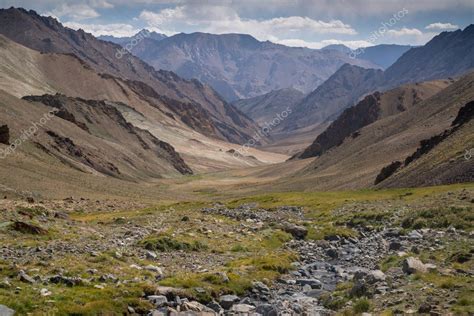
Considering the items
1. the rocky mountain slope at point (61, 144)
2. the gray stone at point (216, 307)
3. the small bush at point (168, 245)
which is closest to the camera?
the gray stone at point (216, 307)

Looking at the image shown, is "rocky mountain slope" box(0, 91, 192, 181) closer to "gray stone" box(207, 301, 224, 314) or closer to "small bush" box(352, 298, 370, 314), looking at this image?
"gray stone" box(207, 301, 224, 314)

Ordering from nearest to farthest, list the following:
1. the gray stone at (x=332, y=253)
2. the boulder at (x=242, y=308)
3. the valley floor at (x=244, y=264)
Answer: the valley floor at (x=244, y=264)
the boulder at (x=242, y=308)
the gray stone at (x=332, y=253)

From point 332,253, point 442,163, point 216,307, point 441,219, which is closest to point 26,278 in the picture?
point 216,307

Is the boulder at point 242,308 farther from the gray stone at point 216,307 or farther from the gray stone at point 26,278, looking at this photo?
the gray stone at point 26,278

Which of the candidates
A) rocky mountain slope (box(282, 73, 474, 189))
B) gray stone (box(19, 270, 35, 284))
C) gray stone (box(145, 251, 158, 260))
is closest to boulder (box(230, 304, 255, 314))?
gray stone (box(19, 270, 35, 284))

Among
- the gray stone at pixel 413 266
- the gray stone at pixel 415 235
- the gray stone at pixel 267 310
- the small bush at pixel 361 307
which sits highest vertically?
the gray stone at pixel 413 266

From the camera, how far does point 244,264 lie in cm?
3212

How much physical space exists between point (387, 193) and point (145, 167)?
138 metres

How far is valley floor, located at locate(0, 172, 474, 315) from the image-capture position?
21047mm

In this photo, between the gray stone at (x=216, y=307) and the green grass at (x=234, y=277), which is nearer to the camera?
the gray stone at (x=216, y=307)

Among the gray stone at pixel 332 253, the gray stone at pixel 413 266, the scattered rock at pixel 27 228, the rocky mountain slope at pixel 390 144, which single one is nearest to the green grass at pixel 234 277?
the gray stone at pixel 332 253

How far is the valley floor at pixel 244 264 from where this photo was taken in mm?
21047

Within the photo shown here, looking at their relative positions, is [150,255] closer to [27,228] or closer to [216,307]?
[27,228]

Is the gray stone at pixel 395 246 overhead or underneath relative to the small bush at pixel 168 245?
overhead
